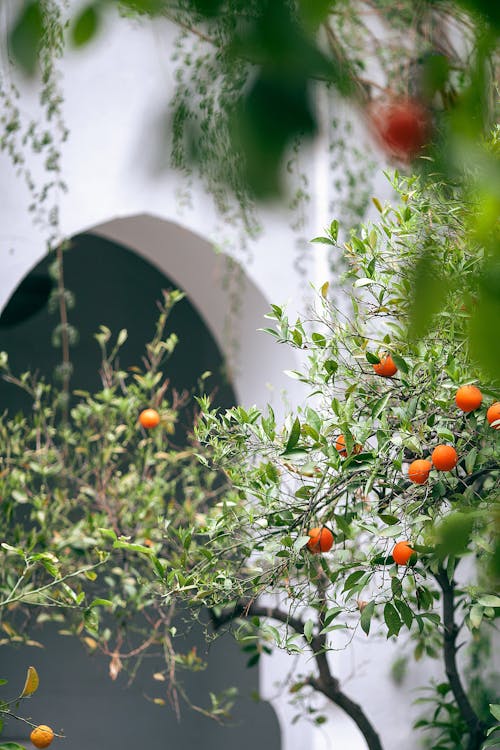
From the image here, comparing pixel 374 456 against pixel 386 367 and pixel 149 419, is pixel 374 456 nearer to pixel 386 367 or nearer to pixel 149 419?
pixel 386 367

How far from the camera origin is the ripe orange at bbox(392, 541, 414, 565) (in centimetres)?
197

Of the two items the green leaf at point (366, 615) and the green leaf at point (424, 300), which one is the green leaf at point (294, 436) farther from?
the green leaf at point (424, 300)

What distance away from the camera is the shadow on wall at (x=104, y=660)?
5.05 metres

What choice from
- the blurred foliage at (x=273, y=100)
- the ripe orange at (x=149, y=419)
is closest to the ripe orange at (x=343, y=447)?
the ripe orange at (x=149, y=419)

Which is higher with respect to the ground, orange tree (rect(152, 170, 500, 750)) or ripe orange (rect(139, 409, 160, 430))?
orange tree (rect(152, 170, 500, 750))

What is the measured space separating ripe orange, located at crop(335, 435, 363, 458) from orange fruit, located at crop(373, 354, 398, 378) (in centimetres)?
16

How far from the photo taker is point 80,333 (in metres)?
5.37

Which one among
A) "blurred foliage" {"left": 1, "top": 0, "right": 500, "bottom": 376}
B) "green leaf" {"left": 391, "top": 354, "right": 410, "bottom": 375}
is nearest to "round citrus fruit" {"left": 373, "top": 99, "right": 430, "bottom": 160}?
"blurred foliage" {"left": 1, "top": 0, "right": 500, "bottom": 376}

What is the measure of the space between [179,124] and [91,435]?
291cm

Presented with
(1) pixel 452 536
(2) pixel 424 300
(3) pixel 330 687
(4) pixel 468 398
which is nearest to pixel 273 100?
(2) pixel 424 300

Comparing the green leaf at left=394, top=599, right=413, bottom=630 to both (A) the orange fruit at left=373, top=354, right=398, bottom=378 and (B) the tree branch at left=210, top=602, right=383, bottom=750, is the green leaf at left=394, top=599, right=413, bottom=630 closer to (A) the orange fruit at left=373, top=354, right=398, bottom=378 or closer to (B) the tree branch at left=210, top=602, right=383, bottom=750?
(A) the orange fruit at left=373, top=354, right=398, bottom=378

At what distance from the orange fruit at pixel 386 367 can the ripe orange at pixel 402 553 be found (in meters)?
0.37

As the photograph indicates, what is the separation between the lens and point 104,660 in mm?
5328

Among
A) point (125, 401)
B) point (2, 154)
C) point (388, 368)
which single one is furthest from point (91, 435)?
point (388, 368)
